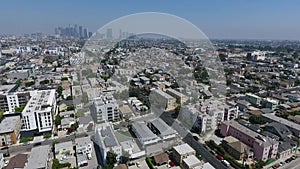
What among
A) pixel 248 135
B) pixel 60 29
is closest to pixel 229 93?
pixel 248 135

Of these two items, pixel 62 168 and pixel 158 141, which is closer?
pixel 62 168

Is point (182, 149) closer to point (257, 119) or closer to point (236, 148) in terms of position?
point (236, 148)

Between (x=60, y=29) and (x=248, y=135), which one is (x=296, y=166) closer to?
(x=248, y=135)

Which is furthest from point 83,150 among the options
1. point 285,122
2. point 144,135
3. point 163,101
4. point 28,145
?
point 285,122

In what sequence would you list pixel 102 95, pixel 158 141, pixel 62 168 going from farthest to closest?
pixel 102 95 → pixel 158 141 → pixel 62 168

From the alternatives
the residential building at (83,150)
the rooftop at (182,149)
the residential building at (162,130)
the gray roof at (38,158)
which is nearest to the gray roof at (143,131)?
the residential building at (162,130)

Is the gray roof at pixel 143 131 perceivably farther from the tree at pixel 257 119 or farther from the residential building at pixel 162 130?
the tree at pixel 257 119
